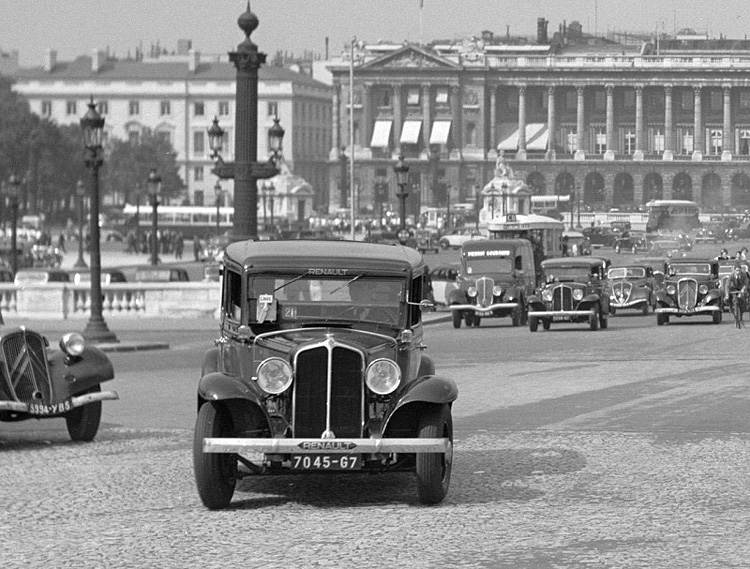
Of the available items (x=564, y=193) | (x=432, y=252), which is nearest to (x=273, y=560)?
(x=432, y=252)

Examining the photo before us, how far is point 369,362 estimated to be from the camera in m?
13.1

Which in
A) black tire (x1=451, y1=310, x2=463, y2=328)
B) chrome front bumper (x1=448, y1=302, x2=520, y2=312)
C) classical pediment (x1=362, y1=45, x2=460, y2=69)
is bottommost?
black tire (x1=451, y1=310, x2=463, y2=328)

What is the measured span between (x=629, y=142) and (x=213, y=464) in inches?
7149

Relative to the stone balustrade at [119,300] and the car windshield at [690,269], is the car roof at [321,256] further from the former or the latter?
the stone balustrade at [119,300]

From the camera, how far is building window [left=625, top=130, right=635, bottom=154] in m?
190

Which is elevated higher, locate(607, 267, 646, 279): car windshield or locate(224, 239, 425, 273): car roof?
locate(224, 239, 425, 273): car roof

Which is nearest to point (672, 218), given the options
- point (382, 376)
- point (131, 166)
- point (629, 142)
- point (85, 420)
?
point (131, 166)

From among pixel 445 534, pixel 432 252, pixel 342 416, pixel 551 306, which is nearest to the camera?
pixel 445 534

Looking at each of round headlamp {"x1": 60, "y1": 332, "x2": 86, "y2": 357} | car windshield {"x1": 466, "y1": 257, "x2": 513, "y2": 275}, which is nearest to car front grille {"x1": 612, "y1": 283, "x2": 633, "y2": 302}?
car windshield {"x1": 466, "y1": 257, "x2": 513, "y2": 275}

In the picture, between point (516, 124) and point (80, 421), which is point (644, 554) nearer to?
point (80, 421)

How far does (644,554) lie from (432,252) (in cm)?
9531

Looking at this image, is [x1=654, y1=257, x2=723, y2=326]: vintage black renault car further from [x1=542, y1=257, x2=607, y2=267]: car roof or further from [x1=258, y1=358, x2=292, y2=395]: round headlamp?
[x1=258, y1=358, x2=292, y2=395]: round headlamp

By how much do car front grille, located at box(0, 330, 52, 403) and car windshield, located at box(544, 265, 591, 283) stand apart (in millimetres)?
27026

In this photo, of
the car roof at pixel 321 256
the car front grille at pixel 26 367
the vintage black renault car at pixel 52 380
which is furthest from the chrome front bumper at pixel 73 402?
the car roof at pixel 321 256
